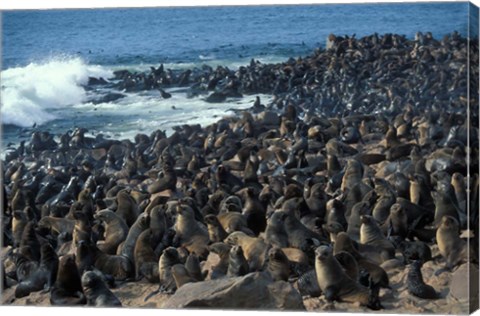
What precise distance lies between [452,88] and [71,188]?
5.18 metres

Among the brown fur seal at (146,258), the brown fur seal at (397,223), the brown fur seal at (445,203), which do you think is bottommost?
the brown fur seal at (146,258)

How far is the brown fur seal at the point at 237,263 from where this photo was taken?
15.4 m

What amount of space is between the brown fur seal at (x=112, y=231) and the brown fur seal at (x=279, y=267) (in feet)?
7.13

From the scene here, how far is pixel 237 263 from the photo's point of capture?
50.6ft

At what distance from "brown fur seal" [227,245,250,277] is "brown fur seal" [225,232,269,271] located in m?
0.10

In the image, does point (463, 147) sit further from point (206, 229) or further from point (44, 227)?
point (44, 227)

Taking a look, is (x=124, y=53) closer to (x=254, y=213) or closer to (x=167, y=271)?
(x=254, y=213)

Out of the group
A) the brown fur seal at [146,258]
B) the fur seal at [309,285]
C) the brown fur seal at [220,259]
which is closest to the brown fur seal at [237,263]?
the brown fur seal at [220,259]

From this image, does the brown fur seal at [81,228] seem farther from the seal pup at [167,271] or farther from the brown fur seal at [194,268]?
the brown fur seal at [194,268]

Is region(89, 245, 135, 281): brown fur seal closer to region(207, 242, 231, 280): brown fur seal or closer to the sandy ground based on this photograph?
region(207, 242, 231, 280): brown fur seal

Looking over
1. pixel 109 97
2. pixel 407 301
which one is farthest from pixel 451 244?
pixel 109 97

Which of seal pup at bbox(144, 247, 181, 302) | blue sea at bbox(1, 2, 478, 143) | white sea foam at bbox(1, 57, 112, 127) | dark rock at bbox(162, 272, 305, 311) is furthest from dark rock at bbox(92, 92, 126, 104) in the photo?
dark rock at bbox(162, 272, 305, 311)

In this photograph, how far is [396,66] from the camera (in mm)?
16391

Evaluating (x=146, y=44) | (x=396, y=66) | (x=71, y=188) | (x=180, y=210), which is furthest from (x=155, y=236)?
(x=396, y=66)
